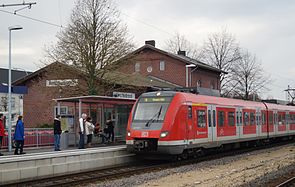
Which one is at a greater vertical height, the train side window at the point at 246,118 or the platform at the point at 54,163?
the train side window at the point at 246,118

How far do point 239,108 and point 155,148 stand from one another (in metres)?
8.33

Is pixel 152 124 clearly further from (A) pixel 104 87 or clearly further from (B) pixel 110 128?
(A) pixel 104 87

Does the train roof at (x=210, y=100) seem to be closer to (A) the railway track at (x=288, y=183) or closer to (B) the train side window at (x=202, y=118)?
(B) the train side window at (x=202, y=118)

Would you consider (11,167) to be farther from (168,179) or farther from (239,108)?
(239,108)

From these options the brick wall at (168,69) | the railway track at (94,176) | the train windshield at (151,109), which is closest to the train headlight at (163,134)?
the train windshield at (151,109)

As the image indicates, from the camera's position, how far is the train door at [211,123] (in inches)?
757

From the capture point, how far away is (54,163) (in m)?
14.1

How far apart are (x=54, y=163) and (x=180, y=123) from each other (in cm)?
503

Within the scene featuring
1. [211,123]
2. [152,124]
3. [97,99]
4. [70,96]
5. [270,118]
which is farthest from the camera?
[70,96]

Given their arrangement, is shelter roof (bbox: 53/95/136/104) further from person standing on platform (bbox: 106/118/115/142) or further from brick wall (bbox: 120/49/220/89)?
brick wall (bbox: 120/49/220/89)

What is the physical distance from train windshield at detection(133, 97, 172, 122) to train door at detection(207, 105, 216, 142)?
3.07 m

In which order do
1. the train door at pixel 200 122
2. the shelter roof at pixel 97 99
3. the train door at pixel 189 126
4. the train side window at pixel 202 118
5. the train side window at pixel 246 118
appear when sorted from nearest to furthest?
the train door at pixel 189 126 < the train door at pixel 200 122 < the train side window at pixel 202 118 < the shelter roof at pixel 97 99 < the train side window at pixel 246 118

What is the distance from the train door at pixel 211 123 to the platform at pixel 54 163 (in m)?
3.78

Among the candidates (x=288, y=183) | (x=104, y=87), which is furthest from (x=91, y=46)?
(x=288, y=183)
